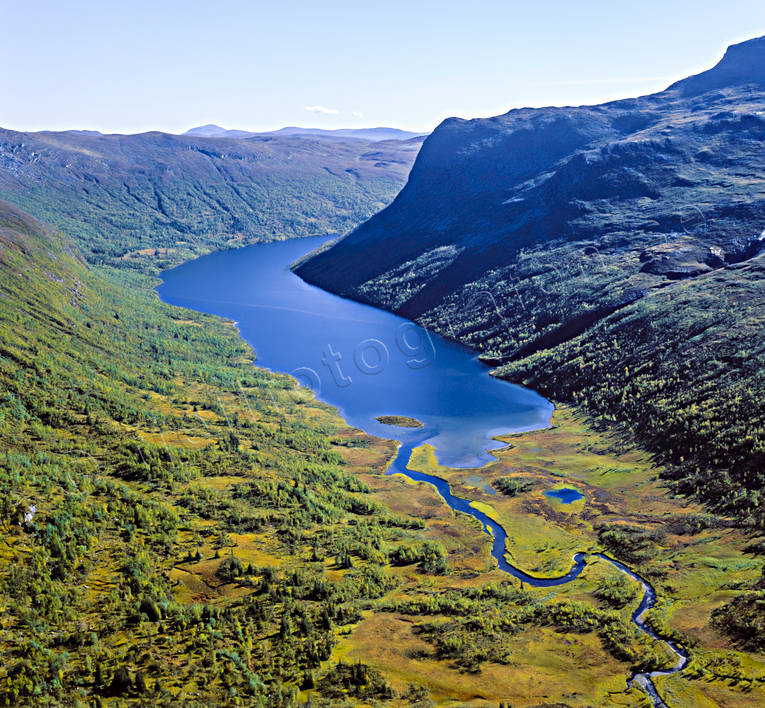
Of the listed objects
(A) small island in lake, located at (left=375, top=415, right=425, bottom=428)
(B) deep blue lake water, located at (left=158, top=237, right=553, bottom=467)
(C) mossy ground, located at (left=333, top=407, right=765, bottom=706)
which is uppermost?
(B) deep blue lake water, located at (left=158, top=237, right=553, bottom=467)

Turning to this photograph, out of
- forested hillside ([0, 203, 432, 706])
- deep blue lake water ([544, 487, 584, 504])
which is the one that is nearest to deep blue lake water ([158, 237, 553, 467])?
forested hillside ([0, 203, 432, 706])

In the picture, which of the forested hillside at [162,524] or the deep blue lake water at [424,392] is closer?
the forested hillside at [162,524]

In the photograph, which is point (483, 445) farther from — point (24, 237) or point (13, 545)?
point (24, 237)

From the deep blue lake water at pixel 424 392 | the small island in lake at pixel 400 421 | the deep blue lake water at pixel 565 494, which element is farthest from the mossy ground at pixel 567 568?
the small island in lake at pixel 400 421

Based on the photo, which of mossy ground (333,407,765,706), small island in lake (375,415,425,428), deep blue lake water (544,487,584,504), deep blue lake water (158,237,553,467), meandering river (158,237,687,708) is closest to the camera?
mossy ground (333,407,765,706)

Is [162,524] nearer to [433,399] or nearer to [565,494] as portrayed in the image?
[565,494]

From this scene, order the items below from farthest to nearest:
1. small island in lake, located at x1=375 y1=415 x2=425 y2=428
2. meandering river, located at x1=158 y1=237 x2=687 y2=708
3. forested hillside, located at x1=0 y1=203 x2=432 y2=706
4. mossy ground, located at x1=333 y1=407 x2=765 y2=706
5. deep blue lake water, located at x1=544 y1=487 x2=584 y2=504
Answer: small island in lake, located at x1=375 y1=415 x2=425 y2=428
meandering river, located at x1=158 y1=237 x2=687 y2=708
deep blue lake water, located at x1=544 y1=487 x2=584 y2=504
mossy ground, located at x1=333 y1=407 x2=765 y2=706
forested hillside, located at x1=0 y1=203 x2=432 y2=706

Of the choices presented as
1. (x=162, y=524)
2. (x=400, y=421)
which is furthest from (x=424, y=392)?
(x=162, y=524)

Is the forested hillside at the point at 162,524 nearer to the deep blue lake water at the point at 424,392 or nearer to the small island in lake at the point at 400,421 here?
the small island in lake at the point at 400,421

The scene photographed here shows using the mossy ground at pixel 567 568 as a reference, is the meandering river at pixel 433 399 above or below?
above

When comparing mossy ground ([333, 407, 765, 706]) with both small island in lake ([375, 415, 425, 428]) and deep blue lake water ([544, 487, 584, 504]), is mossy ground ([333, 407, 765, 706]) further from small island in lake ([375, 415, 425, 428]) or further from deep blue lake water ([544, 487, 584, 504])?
small island in lake ([375, 415, 425, 428])

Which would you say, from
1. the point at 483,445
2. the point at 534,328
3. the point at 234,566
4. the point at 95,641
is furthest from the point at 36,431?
the point at 534,328
